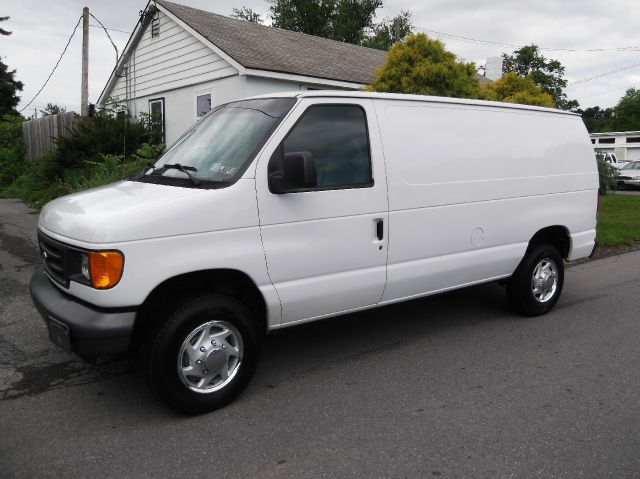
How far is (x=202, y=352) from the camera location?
3482mm

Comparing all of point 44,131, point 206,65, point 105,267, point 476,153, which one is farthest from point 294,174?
point 44,131

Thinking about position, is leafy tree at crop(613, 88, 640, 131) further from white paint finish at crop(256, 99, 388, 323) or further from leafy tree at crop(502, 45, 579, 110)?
white paint finish at crop(256, 99, 388, 323)

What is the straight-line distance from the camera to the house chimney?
22875mm

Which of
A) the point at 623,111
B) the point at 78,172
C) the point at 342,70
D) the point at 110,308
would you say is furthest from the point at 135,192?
the point at 623,111

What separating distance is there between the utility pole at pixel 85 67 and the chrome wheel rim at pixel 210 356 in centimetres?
1416

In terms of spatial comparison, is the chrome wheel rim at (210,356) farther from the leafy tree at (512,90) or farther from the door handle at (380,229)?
the leafy tree at (512,90)

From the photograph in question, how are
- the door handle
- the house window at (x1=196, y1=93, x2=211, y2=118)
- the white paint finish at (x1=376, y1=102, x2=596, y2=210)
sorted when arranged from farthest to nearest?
the house window at (x1=196, y1=93, x2=211, y2=118) → the white paint finish at (x1=376, y1=102, x2=596, y2=210) → the door handle

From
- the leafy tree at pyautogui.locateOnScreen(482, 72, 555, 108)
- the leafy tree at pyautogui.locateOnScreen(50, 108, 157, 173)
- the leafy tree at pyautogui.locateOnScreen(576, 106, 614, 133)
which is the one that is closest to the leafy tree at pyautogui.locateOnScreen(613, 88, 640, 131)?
the leafy tree at pyautogui.locateOnScreen(576, 106, 614, 133)

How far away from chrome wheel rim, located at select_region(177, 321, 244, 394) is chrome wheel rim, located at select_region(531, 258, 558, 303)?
3251mm

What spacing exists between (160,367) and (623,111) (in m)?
94.1

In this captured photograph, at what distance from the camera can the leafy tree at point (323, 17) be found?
124ft

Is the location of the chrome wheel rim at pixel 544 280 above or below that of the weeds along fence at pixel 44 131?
below

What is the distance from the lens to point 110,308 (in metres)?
3.18

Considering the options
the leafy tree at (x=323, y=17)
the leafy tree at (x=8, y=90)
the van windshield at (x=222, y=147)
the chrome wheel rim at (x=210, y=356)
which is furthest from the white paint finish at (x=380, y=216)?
the leafy tree at (x=8, y=90)
